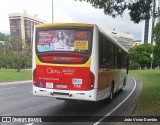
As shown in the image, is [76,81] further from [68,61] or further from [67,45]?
[67,45]

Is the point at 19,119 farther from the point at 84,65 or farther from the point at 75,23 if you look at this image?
the point at 75,23

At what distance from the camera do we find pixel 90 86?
10.9m

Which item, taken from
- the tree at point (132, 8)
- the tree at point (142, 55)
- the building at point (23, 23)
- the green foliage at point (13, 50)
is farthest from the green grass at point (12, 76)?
the tree at point (142, 55)

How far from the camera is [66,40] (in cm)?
1123

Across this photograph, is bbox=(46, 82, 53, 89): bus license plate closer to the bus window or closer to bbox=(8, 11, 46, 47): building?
the bus window

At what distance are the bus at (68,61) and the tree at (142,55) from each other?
102953mm

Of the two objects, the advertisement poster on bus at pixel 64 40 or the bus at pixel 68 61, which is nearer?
the bus at pixel 68 61

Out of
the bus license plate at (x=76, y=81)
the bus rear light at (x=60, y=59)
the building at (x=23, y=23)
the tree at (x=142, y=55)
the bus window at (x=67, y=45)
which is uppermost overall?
the building at (x=23, y=23)

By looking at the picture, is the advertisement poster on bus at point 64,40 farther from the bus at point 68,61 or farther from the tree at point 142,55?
the tree at point 142,55

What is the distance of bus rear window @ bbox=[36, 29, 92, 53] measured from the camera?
11.1 meters

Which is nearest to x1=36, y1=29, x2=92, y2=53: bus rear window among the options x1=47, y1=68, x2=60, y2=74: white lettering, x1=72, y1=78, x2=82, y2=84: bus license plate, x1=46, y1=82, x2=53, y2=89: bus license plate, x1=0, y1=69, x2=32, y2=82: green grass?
x1=47, y1=68, x2=60, y2=74: white lettering

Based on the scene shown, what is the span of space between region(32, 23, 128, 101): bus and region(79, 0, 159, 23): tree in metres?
2.20

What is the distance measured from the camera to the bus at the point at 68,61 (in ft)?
35.9

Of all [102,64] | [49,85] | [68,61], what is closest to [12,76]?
[102,64]
